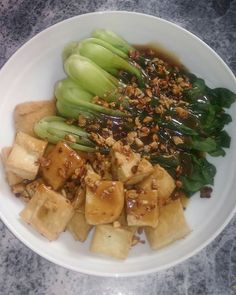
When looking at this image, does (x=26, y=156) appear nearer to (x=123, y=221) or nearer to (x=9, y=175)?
(x=9, y=175)

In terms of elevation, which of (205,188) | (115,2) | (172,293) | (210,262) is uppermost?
(115,2)

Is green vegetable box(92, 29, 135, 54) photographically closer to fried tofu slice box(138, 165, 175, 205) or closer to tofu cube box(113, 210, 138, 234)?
fried tofu slice box(138, 165, 175, 205)

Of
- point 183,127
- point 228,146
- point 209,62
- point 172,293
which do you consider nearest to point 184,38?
point 209,62

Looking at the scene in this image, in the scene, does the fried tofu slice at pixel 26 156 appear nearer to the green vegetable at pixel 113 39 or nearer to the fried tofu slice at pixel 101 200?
the fried tofu slice at pixel 101 200

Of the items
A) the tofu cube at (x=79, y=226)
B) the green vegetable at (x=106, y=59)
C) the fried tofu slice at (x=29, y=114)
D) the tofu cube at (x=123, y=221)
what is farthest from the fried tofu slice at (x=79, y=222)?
the green vegetable at (x=106, y=59)

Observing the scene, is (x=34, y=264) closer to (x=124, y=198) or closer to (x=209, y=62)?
(x=124, y=198)
